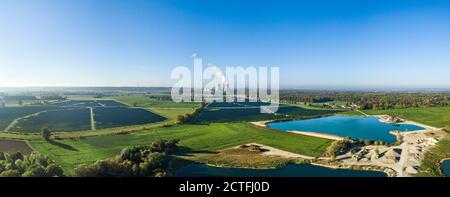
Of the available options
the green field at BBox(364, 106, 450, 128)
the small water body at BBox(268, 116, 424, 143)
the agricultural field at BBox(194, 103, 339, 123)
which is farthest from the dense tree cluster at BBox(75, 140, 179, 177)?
the green field at BBox(364, 106, 450, 128)

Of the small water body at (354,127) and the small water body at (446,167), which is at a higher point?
the small water body at (354,127)

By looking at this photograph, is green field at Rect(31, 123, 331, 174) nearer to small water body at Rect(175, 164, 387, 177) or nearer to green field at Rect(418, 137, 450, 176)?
small water body at Rect(175, 164, 387, 177)

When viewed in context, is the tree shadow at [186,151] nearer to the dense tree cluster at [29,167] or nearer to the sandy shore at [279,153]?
the sandy shore at [279,153]

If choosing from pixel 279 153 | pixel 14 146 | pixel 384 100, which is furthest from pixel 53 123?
pixel 384 100

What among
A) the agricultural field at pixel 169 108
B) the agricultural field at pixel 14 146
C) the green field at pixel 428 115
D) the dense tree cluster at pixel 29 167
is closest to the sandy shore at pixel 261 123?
the agricultural field at pixel 169 108

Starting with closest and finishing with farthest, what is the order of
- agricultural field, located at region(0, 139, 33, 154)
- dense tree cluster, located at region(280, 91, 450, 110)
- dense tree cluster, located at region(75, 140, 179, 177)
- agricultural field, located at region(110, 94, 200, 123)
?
1. dense tree cluster, located at region(75, 140, 179, 177)
2. agricultural field, located at region(0, 139, 33, 154)
3. agricultural field, located at region(110, 94, 200, 123)
4. dense tree cluster, located at region(280, 91, 450, 110)

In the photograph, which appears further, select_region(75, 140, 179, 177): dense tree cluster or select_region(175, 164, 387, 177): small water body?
select_region(175, 164, 387, 177): small water body

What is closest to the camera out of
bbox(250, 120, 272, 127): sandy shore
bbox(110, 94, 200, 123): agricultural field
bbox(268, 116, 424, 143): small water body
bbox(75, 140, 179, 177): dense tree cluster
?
bbox(75, 140, 179, 177): dense tree cluster

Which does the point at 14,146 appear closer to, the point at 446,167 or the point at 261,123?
the point at 261,123
